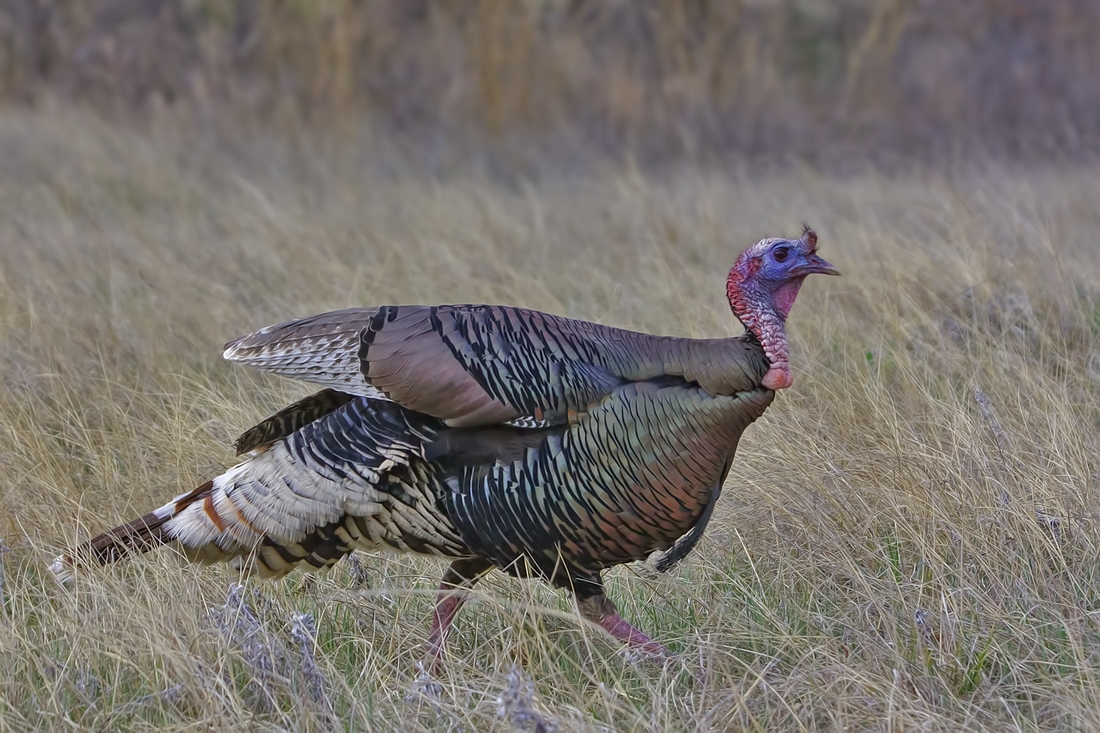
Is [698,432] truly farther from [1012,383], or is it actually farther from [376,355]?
[1012,383]

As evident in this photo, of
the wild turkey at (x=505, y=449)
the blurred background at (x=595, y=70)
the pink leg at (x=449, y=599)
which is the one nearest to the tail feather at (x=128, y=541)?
the wild turkey at (x=505, y=449)

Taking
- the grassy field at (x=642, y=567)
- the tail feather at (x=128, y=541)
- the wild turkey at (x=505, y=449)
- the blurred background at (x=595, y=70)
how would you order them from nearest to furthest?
1. the grassy field at (x=642, y=567)
2. the wild turkey at (x=505, y=449)
3. the tail feather at (x=128, y=541)
4. the blurred background at (x=595, y=70)

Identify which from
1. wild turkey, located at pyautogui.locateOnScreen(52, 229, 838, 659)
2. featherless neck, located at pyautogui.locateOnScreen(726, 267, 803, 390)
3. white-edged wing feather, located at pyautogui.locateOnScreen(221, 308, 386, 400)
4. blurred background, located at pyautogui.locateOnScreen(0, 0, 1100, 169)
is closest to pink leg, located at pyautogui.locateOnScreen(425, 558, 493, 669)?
wild turkey, located at pyautogui.locateOnScreen(52, 229, 838, 659)

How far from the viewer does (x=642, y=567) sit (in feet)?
12.1

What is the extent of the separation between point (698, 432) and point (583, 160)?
8874 mm

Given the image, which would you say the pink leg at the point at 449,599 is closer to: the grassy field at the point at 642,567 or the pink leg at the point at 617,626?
the grassy field at the point at 642,567

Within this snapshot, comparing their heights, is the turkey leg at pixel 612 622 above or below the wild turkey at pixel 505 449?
below

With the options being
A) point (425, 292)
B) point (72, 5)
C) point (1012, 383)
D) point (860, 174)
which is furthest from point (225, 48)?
point (1012, 383)

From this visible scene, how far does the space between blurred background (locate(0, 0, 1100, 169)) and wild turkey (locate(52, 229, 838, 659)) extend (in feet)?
29.2

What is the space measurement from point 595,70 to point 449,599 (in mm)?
10096

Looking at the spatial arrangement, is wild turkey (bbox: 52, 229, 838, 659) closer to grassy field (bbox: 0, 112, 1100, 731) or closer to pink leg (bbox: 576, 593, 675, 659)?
pink leg (bbox: 576, 593, 675, 659)

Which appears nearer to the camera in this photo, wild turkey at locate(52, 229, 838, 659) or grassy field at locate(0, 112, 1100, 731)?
grassy field at locate(0, 112, 1100, 731)

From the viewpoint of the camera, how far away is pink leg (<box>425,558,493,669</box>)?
120 inches

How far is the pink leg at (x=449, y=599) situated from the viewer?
10.0 feet
